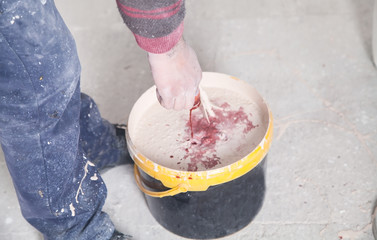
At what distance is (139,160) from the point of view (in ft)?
4.50

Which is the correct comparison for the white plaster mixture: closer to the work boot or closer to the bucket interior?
the bucket interior

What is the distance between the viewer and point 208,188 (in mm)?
1361

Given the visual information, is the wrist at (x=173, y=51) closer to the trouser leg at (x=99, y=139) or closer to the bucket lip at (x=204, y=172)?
the bucket lip at (x=204, y=172)

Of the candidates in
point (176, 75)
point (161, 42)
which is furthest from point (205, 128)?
point (161, 42)

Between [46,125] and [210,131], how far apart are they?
1.69 feet

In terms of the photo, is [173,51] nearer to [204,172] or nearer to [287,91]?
[204,172]

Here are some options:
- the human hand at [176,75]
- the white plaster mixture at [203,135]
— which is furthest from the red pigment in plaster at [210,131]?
the human hand at [176,75]

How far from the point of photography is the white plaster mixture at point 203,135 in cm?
140

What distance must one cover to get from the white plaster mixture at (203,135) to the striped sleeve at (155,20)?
1.36ft

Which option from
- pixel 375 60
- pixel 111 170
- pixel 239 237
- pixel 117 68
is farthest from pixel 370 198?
pixel 117 68

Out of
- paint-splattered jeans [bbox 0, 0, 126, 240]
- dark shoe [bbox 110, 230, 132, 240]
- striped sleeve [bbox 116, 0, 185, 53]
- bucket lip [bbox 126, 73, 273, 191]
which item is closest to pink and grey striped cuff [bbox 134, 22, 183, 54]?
striped sleeve [bbox 116, 0, 185, 53]

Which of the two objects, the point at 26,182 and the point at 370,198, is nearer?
the point at 26,182

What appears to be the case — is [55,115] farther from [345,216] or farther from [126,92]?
[345,216]

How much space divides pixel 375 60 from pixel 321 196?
805mm
